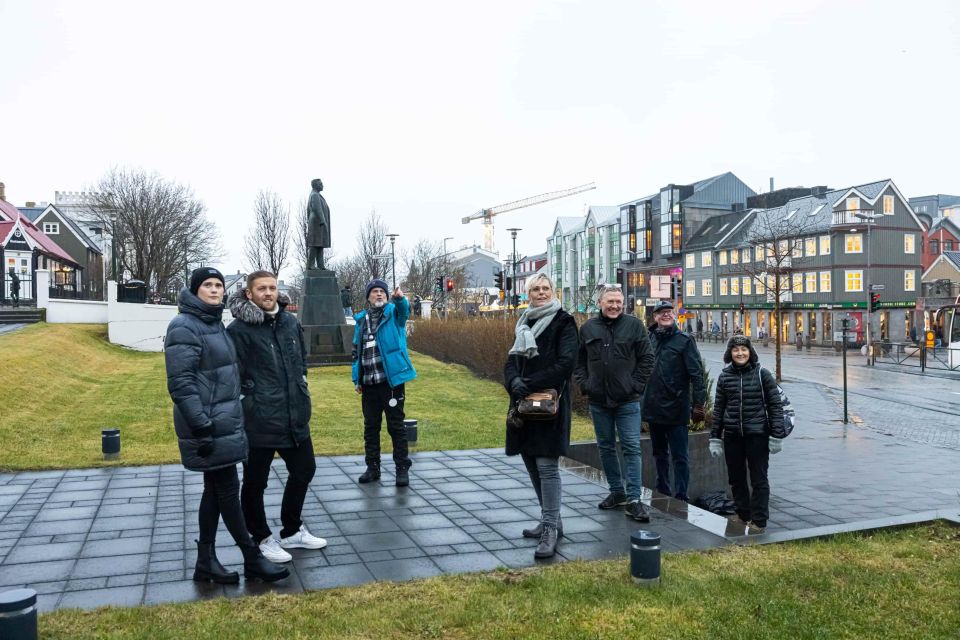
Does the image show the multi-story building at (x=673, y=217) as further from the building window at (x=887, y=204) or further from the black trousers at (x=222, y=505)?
the black trousers at (x=222, y=505)

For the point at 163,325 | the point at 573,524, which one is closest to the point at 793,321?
the point at 163,325

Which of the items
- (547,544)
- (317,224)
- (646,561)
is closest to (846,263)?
(317,224)

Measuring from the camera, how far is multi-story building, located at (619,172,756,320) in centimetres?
7206

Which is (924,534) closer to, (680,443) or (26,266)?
(680,443)

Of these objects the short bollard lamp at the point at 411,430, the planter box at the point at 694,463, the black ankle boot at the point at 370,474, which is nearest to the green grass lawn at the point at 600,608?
the black ankle boot at the point at 370,474

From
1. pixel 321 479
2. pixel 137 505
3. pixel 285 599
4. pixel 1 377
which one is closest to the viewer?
pixel 285 599

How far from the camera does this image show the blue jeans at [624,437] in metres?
6.44

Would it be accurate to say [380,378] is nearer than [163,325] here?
Yes

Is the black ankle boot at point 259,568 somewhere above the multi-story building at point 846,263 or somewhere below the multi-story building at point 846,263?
below

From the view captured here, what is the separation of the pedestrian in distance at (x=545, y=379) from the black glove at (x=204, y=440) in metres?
1.97

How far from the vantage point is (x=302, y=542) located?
5.55 meters

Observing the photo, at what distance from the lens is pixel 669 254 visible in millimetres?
73250

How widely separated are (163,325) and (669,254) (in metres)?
53.8

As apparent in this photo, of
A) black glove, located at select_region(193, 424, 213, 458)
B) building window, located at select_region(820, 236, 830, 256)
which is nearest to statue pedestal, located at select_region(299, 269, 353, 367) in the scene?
black glove, located at select_region(193, 424, 213, 458)
